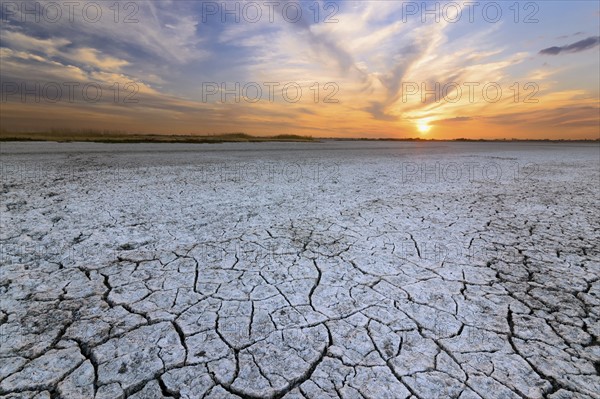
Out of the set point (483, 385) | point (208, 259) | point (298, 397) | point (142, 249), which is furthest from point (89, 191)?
point (483, 385)

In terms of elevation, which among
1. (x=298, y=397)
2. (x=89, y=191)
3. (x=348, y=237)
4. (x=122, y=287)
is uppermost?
(x=89, y=191)

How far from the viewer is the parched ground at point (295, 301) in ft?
4.58

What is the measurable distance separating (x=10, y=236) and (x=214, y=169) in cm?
496

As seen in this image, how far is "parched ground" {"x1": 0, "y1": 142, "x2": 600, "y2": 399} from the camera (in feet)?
4.58

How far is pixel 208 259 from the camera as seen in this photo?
2.62 meters

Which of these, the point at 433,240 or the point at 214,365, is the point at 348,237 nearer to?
the point at 433,240

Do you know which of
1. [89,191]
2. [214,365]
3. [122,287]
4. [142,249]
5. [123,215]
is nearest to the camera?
[214,365]

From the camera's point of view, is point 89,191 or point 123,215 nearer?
point 123,215

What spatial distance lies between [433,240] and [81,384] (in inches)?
118

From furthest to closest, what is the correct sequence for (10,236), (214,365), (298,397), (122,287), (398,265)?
(10,236), (398,265), (122,287), (214,365), (298,397)

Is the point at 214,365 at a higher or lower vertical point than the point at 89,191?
lower

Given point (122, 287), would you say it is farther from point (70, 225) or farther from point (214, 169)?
point (214, 169)

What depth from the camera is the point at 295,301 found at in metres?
2.02

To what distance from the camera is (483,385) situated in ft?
4.46
